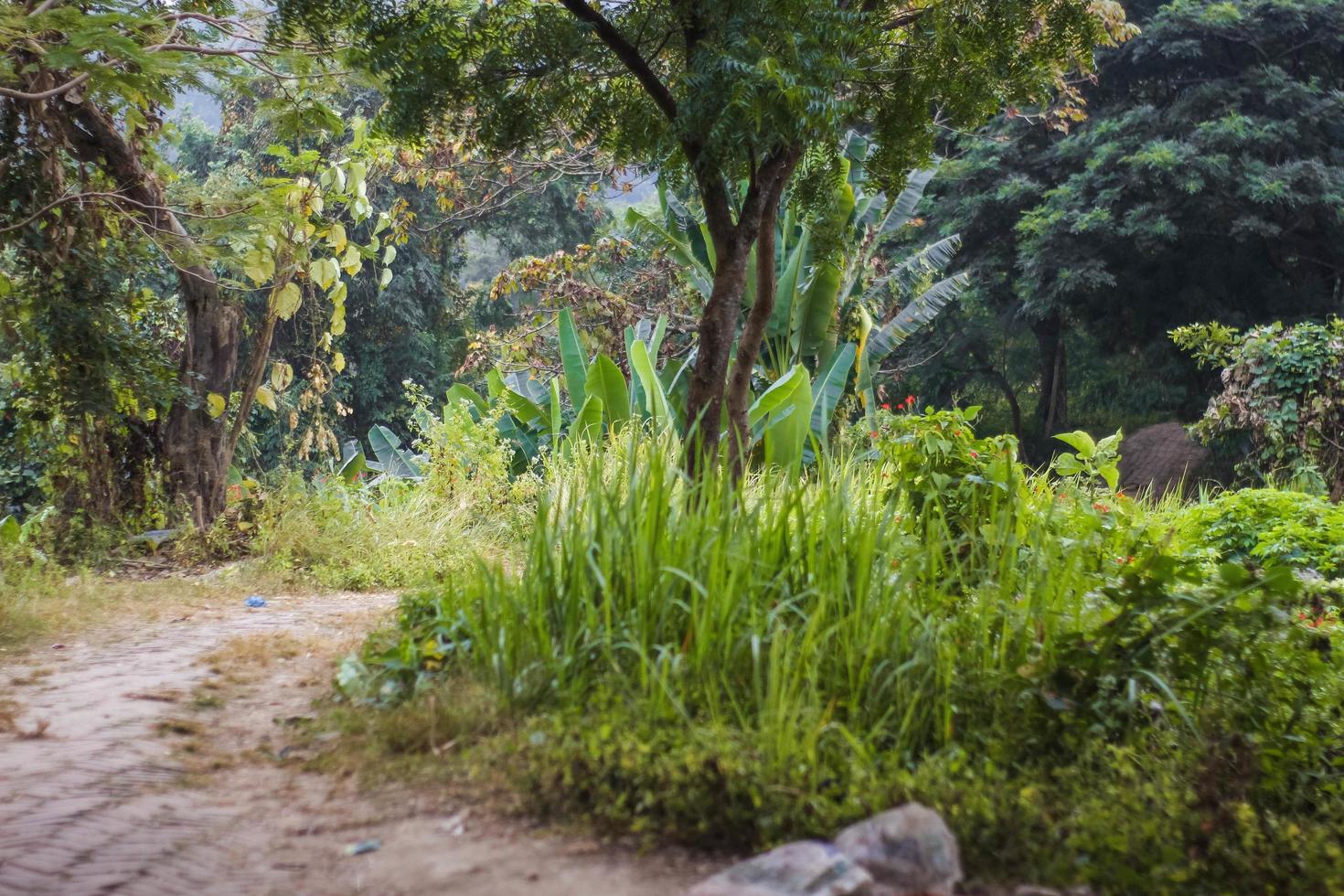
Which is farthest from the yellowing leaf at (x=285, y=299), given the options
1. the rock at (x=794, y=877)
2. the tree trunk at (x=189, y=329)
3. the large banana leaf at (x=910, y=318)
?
the large banana leaf at (x=910, y=318)

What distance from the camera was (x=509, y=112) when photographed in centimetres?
500

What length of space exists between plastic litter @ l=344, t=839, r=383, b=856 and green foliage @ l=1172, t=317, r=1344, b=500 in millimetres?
8483

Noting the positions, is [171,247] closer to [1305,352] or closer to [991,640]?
[991,640]

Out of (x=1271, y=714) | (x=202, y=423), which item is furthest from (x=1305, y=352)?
(x=202, y=423)

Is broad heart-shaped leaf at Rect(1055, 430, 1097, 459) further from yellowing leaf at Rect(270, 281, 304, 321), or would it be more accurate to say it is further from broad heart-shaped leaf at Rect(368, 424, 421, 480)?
broad heart-shaped leaf at Rect(368, 424, 421, 480)

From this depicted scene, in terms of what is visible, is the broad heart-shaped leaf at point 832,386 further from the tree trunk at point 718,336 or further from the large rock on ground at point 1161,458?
the large rock on ground at point 1161,458

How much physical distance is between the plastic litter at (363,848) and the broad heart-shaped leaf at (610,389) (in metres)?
6.53

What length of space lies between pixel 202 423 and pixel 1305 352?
377 inches

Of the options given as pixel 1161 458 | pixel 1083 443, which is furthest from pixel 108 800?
pixel 1161 458

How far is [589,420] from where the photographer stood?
884cm

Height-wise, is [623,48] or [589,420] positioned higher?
[623,48]

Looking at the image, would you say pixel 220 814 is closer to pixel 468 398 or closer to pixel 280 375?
pixel 280 375

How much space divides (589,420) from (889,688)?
5.94 metres

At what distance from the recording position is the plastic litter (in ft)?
8.65
